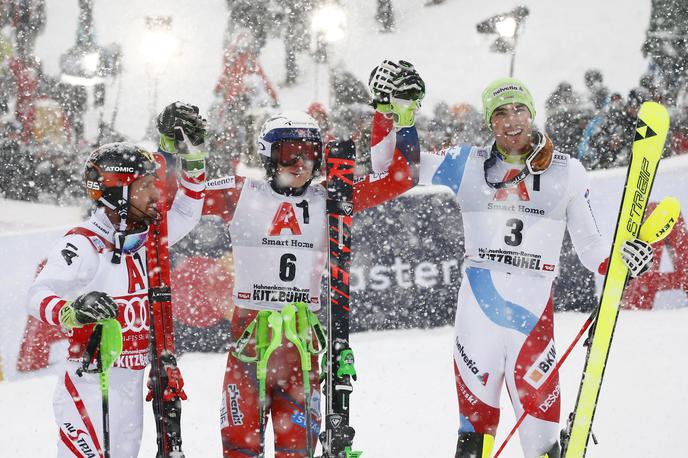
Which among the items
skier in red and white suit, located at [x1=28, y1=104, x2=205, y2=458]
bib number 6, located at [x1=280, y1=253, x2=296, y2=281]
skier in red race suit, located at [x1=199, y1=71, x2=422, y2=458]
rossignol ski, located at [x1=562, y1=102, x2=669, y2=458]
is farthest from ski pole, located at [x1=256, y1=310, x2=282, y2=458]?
rossignol ski, located at [x1=562, y1=102, x2=669, y2=458]

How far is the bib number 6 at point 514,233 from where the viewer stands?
169 inches

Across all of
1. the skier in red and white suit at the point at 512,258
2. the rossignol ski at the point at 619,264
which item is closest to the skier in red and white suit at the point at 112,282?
the skier in red and white suit at the point at 512,258

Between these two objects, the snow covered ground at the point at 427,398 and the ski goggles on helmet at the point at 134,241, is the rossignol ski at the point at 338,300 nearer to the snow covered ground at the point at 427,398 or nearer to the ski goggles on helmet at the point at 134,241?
the ski goggles on helmet at the point at 134,241

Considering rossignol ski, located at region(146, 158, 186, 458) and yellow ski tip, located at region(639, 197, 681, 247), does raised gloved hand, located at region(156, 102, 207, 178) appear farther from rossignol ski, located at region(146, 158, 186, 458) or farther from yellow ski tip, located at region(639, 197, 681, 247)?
yellow ski tip, located at region(639, 197, 681, 247)

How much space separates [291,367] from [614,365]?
4571mm

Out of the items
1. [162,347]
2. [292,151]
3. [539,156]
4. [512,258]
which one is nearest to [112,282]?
[162,347]

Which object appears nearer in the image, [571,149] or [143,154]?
[143,154]

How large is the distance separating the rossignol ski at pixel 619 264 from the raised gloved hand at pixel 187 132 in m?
2.04

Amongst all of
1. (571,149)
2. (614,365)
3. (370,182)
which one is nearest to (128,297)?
(370,182)

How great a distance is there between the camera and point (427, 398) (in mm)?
7246

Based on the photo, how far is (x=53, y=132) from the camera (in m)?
11.4

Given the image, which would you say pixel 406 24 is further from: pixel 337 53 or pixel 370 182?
pixel 370 182

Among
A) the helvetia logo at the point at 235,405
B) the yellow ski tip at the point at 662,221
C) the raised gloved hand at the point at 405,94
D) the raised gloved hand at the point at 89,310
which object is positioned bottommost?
the helvetia logo at the point at 235,405

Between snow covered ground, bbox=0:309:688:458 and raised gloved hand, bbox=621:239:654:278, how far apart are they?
96.7 inches
